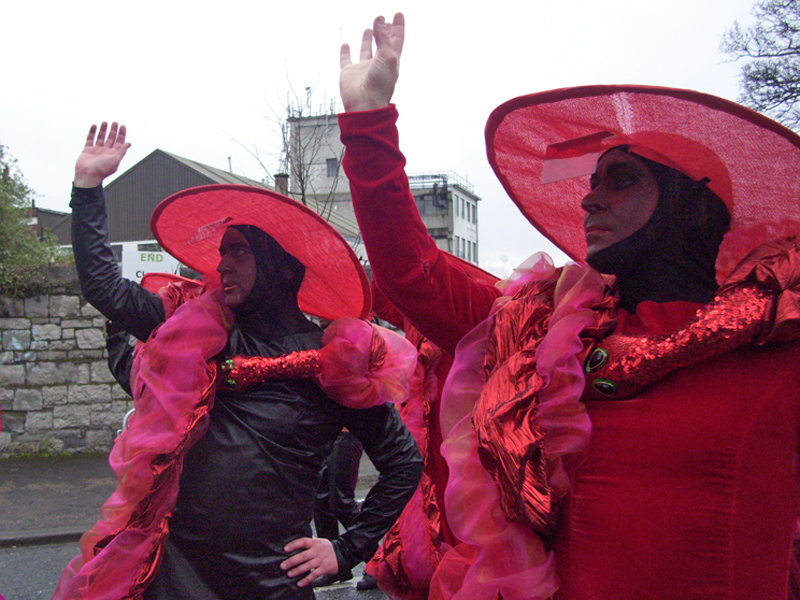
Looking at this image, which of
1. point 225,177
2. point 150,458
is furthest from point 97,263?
point 225,177

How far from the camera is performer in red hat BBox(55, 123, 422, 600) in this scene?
198 cm

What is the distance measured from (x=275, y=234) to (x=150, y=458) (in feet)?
2.99

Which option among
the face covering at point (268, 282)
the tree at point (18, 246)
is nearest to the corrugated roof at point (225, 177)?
the tree at point (18, 246)

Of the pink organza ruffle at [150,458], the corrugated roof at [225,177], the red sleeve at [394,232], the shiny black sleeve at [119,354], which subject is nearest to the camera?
the red sleeve at [394,232]

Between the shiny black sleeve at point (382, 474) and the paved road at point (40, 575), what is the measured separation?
2618 millimetres

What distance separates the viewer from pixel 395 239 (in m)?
1.39

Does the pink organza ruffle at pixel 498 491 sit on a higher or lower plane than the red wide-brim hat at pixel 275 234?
lower

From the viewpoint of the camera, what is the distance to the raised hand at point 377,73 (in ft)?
4.37

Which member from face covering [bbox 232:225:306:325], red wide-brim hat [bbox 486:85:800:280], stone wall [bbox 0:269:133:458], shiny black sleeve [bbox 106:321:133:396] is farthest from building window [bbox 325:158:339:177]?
red wide-brim hat [bbox 486:85:800:280]

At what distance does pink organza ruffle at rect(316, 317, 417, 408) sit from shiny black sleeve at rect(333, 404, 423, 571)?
9cm

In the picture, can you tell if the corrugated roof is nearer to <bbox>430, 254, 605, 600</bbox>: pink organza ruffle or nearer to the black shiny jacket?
the black shiny jacket

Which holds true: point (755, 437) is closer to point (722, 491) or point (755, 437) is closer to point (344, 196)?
point (722, 491)

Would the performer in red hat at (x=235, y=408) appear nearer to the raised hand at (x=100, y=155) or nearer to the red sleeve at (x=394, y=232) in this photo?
the raised hand at (x=100, y=155)

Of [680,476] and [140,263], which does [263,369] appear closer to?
[680,476]
